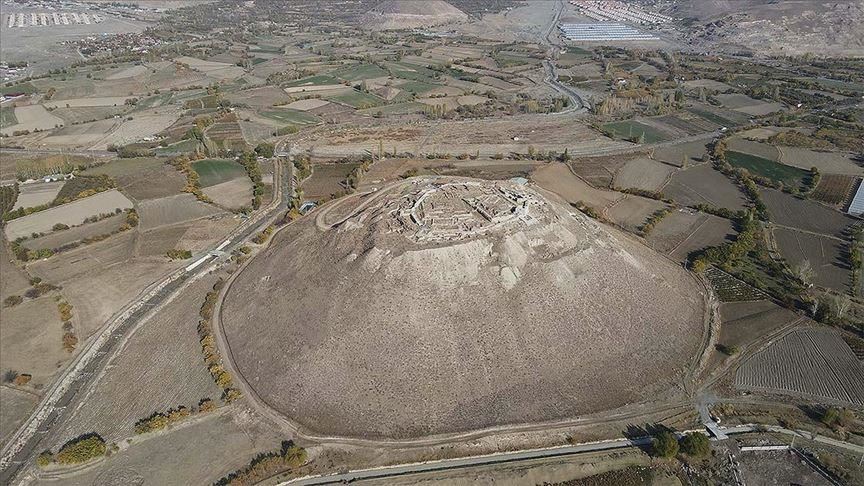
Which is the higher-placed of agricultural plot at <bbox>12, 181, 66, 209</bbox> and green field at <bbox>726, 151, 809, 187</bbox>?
green field at <bbox>726, 151, 809, 187</bbox>

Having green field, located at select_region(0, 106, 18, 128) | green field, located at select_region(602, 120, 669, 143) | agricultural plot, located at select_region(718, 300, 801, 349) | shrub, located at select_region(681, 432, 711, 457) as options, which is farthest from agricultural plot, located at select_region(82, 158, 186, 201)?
green field, located at select_region(602, 120, 669, 143)

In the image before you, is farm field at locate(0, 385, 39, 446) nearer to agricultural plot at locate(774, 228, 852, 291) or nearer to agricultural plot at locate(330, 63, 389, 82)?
agricultural plot at locate(774, 228, 852, 291)

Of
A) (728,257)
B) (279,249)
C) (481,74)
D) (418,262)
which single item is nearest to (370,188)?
(279,249)

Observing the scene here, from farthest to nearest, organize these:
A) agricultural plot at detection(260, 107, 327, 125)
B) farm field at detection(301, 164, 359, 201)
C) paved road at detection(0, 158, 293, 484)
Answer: agricultural plot at detection(260, 107, 327, 125), farm field at detection(301, 164, 359, 201), paved road at detection(0, 158, 293, 484)

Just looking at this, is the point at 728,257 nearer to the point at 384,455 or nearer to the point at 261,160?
the point at 384,455

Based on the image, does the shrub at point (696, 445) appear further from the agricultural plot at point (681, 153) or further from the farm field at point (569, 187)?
the agricultural plot at point (681, 153)

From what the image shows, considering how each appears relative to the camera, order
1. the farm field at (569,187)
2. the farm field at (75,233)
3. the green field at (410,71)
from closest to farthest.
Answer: the farm field at (75,233) < the farm field at (569,187) < the green field at (410,71)

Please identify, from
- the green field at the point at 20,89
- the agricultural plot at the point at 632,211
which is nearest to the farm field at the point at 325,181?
the agricultural plot at the point at 632,211
